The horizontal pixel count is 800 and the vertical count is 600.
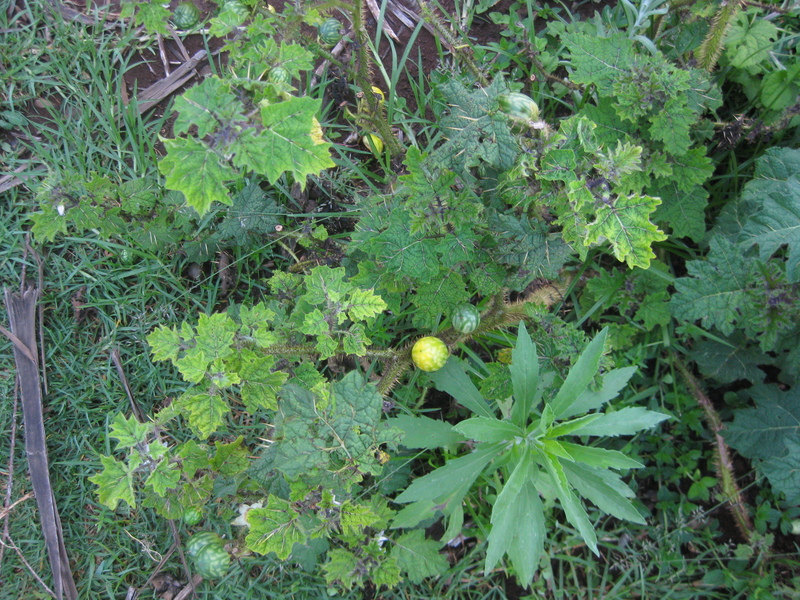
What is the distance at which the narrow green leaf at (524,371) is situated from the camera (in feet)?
7.89

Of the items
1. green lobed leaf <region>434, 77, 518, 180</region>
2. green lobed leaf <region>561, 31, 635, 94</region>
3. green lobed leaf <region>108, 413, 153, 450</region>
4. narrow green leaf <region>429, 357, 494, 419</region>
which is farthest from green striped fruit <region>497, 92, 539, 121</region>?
green lobed leaf <region>108, 413, 153, 450</region>

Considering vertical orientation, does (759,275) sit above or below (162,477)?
above

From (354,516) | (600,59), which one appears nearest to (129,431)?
(354,516)

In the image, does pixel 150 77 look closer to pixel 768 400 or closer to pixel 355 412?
pixel 355 412

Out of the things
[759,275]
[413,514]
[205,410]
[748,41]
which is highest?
[748,41]

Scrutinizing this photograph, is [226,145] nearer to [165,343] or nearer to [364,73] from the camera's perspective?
[165,343]

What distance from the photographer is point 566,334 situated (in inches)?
102

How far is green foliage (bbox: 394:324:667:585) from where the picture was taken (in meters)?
2.27

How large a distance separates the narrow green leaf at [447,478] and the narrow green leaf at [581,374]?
384mm

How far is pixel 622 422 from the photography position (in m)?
2.40

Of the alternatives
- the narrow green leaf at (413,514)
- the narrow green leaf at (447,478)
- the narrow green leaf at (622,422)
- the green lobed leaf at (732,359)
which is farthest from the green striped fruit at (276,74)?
the green lobed leaf at (732,359)

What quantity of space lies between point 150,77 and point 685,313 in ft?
10.6

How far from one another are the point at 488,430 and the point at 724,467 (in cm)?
163

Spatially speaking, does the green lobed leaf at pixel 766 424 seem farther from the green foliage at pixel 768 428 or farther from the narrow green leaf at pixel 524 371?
the narrow green leaf at pixel 524 371
